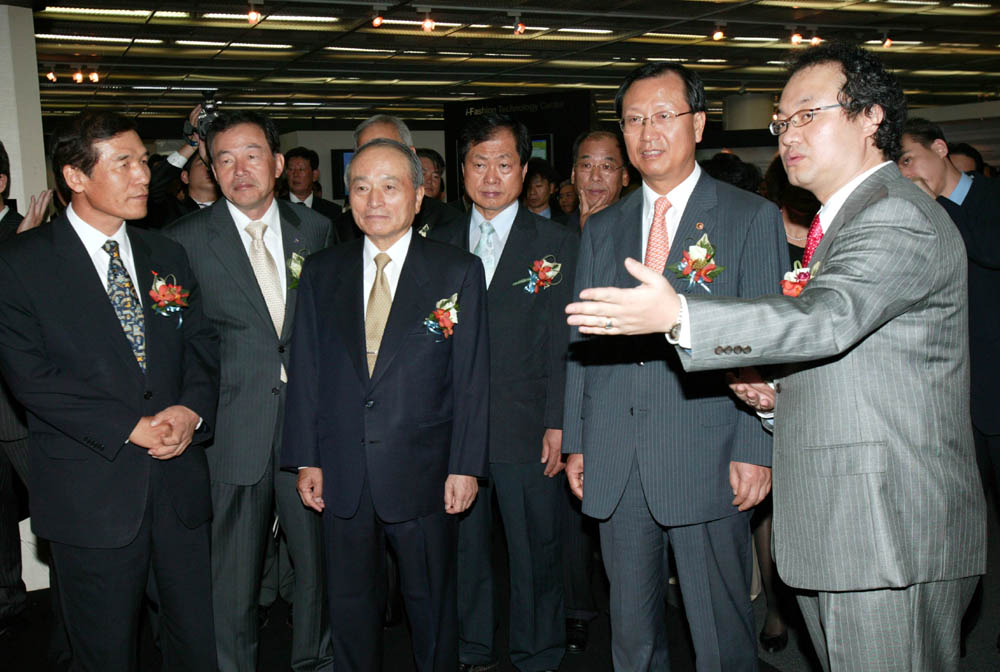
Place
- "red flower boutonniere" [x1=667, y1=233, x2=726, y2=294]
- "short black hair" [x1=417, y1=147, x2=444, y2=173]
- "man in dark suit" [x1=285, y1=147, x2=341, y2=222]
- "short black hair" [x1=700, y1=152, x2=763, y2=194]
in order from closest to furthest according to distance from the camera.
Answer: "red flower boutonniere" [x1=667, y1=233, x2=726, y2=294], "short black hair" [x1=700, y1=152, x2=763, y2=194], "short black hair" [x1=417, y1=147, x2=444, y2=173], "man in dark suit" [x1=285, y1=147, x2=341, y2=222]

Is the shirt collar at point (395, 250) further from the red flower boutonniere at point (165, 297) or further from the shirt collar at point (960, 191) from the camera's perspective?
the shirt collar at point (960, 191)

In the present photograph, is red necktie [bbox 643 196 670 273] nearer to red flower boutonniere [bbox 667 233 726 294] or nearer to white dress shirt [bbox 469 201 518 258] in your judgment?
red flower boutonniere [bbox 667 233 726 294]

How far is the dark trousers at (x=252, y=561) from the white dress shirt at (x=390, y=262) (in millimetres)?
809

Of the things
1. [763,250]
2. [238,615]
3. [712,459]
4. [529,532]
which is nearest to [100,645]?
[238,615]

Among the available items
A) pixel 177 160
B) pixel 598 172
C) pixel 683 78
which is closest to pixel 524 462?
pixel 683 78

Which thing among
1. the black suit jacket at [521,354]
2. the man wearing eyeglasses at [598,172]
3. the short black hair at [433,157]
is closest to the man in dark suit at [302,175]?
the short black hair at [433,157]

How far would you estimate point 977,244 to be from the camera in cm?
376

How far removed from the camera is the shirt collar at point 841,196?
1936mm

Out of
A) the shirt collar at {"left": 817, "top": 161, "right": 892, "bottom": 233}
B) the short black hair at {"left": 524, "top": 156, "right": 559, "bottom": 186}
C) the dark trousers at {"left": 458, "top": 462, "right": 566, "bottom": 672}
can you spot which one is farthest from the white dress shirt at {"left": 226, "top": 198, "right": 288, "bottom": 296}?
the short black hair at {"left": 524, "top": 156, "right": 559, "bottom": 186}

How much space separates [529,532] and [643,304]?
72.9 inches

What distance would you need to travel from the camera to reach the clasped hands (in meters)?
2.63

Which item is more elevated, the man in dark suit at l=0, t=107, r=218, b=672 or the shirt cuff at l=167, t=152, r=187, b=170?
the shirt cuff at l=167, t=152, r=187, b=170

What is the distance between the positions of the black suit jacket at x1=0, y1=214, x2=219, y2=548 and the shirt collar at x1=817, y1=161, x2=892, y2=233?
6.79 feet

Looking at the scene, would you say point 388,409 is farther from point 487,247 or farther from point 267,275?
point 487,247
